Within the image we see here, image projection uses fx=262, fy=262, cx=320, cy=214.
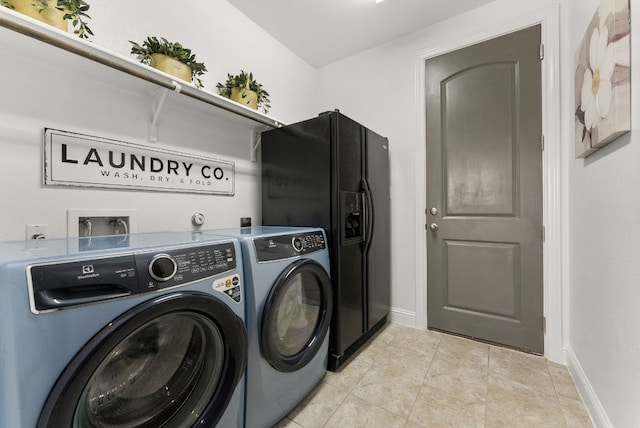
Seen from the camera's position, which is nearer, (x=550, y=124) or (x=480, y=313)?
(x=550, y=124)

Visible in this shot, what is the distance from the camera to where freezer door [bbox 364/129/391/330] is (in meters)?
1.99

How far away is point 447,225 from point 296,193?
128 centimetres

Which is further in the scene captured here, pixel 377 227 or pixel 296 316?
pixel 377 227

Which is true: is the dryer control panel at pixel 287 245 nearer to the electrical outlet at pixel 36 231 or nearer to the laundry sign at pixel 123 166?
the laundry sign at pixel 123 166

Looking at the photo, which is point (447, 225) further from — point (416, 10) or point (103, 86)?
point (103, 86)

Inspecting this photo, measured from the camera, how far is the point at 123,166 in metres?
1.44

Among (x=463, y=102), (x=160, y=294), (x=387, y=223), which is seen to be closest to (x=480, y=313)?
(x=387, y=223)

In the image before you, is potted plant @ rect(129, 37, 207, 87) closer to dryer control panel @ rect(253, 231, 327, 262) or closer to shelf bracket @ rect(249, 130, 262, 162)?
shelf bracket @ rect(249, 130, 262, 162)

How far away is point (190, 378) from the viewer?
3.27ft

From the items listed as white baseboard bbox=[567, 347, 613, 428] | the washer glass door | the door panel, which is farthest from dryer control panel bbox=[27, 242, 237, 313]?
the door panel

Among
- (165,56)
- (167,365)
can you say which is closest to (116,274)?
(167,365)

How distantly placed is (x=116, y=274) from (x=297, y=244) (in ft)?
2.55

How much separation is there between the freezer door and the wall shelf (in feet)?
3.57

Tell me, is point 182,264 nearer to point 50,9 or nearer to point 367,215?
point 50,9
